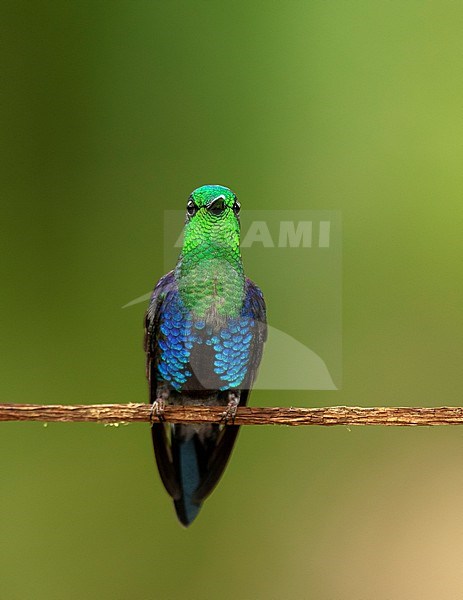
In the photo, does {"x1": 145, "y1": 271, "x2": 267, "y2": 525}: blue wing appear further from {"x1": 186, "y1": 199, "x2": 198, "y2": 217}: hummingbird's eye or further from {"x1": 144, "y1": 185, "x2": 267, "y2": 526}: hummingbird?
{"x1": 186, "y1": 199, "x2": 198, "y2": 217}: hummingbird's eye

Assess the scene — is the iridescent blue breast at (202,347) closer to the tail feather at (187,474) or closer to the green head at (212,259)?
the green head at (212,259)

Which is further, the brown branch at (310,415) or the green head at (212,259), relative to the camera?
the green head at (212,259)

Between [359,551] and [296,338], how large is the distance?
0.68 m

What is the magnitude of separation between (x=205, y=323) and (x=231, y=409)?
0.21 meters

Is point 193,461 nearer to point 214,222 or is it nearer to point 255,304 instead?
point 255,304

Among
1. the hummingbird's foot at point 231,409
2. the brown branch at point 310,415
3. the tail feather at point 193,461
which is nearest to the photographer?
the brown branch at point 310,415

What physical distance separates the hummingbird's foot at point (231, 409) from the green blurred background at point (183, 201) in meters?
0.47

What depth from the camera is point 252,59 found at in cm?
211

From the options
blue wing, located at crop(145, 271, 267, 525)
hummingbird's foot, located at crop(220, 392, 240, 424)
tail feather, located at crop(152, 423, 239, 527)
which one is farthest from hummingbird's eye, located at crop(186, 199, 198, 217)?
tail feather, located at crop(152, 423, 239, 527)

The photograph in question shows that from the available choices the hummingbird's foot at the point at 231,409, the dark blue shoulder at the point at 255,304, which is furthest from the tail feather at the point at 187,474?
the dark blue shoulder at the point at 255,304

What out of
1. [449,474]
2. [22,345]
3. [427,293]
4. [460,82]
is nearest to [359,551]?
[449,474]

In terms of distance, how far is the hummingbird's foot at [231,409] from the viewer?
1515 mm

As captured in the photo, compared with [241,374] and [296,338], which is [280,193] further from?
[241,374]

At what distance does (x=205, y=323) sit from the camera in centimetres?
157
